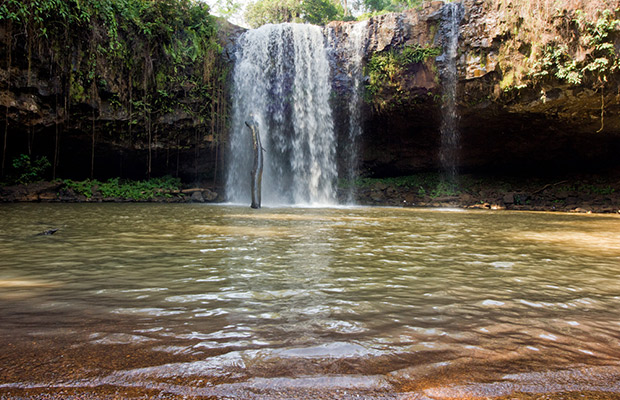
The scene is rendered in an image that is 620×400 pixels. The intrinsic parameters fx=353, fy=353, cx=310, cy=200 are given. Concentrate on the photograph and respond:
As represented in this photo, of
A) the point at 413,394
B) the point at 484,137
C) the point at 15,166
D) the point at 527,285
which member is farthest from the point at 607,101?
the point at 15,166

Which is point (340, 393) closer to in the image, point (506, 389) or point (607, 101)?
point (506, 389)

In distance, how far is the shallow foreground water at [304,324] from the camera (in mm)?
1140

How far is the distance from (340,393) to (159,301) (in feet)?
4.27

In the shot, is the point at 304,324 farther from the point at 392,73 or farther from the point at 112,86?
the point at 112,86

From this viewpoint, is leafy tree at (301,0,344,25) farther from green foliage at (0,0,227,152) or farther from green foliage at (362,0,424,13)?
green foliage at (0,0,227,152)

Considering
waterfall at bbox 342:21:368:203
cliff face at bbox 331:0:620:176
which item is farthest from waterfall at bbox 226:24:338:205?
cliff face at bbox 331:0:620:176

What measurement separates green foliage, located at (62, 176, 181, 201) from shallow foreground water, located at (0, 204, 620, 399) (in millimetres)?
11723

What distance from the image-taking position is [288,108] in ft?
50.9

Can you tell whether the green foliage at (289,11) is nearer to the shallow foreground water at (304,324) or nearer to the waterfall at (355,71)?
the waterfall at (355,71)

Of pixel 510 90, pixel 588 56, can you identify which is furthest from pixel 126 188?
pixel 588 56

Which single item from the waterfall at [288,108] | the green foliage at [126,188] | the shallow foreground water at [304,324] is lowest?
the shallow foreground water at [304,324]

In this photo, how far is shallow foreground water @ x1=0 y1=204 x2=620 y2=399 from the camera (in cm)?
114

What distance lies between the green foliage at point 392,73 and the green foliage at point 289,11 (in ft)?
45.5

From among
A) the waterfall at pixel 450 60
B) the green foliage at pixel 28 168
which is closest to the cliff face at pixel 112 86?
the green foliage at pixel 28 168
